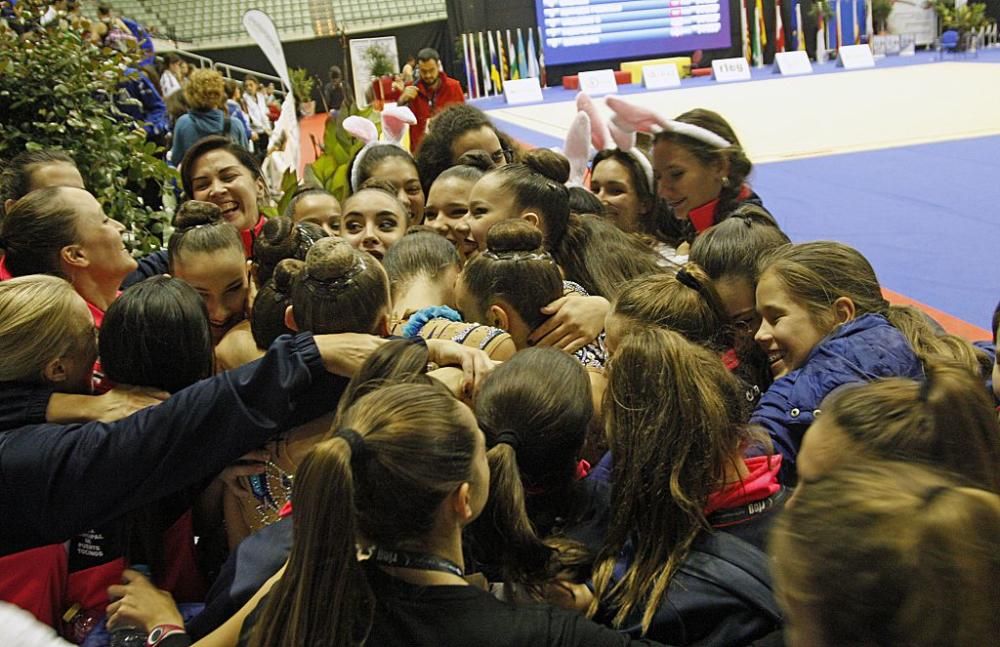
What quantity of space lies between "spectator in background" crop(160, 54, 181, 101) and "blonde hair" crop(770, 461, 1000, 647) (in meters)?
9.86

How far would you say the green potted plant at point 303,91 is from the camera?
1722cm

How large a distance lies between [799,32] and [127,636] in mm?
18083

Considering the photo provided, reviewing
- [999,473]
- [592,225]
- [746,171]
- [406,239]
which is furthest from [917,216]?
[999,473]

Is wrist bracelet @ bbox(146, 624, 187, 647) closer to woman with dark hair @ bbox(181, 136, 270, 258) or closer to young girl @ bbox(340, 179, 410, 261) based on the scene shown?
young girl @ bbox(340, 179, 410, 261)

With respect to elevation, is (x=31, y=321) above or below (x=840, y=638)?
above

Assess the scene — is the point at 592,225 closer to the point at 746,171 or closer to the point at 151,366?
the point at 746,171

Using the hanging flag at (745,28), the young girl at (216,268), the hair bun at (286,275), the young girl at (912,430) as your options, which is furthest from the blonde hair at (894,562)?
the hanging flag at (745,28)

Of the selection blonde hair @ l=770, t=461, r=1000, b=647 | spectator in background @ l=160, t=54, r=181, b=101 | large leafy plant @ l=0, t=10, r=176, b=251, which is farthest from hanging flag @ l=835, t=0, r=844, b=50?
blonde hair @ l=770, t=461, r=1000, b=647

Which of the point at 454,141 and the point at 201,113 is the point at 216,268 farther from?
the point at 201,113

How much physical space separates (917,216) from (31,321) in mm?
Answer: 5632

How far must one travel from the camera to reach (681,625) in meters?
1.30

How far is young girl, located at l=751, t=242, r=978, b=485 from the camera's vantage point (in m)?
1.75

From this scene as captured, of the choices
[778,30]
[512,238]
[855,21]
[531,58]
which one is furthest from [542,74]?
[512,238]

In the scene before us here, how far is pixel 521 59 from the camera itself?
17438mm
